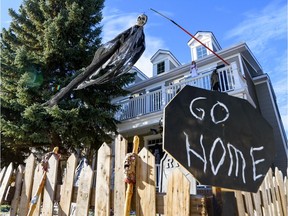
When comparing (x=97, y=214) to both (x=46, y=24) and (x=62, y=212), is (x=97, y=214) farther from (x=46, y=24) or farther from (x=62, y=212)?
(x=46, y=24)

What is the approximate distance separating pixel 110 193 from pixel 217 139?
942mm

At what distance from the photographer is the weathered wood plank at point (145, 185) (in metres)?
1.44

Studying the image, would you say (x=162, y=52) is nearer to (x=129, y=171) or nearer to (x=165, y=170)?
(x=165, y=170)

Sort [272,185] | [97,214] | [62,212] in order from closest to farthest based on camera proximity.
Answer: [97,214]
[62,212]
[272,185]

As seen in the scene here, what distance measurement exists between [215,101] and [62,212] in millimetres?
1596

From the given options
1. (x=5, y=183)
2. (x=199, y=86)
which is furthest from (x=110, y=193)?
(x=199, y=86)

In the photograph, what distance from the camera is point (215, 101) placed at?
1249 millimetres

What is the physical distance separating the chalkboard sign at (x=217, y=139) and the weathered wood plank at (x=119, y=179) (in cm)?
72

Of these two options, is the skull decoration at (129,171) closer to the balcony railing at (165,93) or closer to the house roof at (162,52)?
the balcony railing at (165,93)

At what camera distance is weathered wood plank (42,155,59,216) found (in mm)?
1972

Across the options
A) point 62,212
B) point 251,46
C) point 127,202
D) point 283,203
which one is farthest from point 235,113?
point 251,46

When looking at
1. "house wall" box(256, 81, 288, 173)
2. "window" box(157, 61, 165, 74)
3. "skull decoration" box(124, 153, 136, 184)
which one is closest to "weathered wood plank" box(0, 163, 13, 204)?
"skull decoration" box(124, 153, 136, 184)

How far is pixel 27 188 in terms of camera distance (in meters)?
2.25

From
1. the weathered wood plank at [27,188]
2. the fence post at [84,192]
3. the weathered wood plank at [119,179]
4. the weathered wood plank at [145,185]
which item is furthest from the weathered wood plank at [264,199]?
the weathered wood plank at [27,188]
